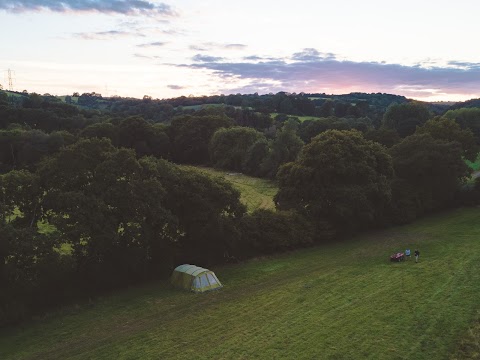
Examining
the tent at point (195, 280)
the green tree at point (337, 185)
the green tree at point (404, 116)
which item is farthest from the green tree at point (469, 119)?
the tent at point (195, 280)

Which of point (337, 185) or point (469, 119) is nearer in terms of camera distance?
point (337, 185)

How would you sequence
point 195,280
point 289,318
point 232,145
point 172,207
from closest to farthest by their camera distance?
1. point 289,318
2. point 195,280
3. point 172,207
4. point 232,145

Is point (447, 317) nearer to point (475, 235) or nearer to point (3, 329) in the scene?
point (475, 235)

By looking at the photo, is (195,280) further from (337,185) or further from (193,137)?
(193,137)

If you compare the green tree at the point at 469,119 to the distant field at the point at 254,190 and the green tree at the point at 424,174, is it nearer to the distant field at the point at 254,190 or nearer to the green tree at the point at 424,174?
the distant field at the point at 254,190

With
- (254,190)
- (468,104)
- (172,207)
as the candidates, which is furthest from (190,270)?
(468,104)
